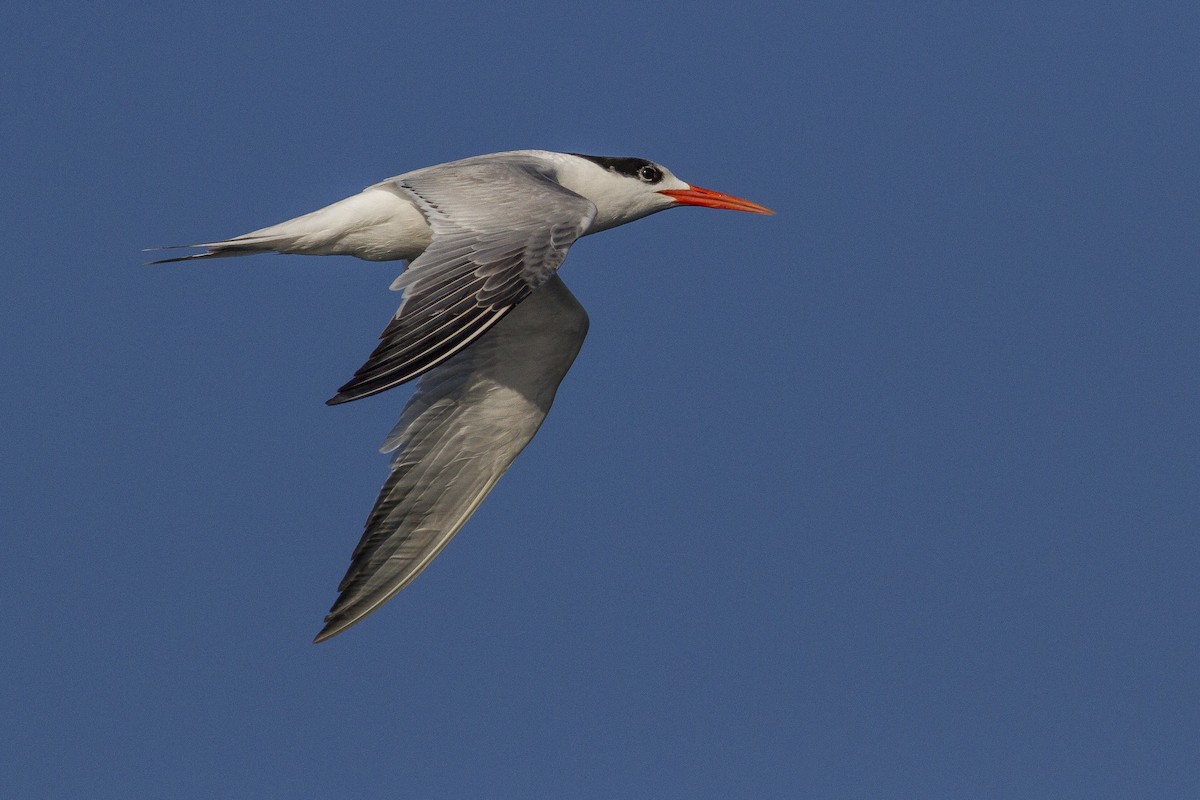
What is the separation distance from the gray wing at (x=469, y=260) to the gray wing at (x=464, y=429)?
184 cm

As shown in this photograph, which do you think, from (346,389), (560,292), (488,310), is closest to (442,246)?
(488,310)

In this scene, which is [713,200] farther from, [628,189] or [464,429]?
[464,429]

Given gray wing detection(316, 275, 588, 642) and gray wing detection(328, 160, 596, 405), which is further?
gray wing detection(316, 275, 588, 642)

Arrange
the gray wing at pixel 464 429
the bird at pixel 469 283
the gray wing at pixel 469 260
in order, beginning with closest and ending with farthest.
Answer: the gray wing at pixel 469 260 → the bird at pixel 469 283 → the gray wing at pixel 464 429

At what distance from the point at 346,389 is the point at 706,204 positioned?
530 cm

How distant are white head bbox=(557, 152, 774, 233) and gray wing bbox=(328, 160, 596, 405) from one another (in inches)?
58.8

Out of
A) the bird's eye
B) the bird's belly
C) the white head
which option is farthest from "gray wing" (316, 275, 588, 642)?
the bird's belly

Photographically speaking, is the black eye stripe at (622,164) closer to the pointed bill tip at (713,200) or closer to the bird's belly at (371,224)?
the pointed bill tip at (713,200)

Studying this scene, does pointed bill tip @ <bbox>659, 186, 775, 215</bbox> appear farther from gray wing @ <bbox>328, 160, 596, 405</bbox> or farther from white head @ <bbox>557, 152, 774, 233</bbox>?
gray wing @ <bbox>328, 160, 596, 405</bbox>

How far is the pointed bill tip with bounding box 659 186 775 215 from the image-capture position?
12.3 meters

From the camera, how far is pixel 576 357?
11.9 metres

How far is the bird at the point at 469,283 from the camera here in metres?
8.90

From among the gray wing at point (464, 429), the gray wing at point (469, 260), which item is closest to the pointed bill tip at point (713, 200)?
the gray wing at point (464, 429)

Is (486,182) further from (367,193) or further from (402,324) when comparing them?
(402,324)
